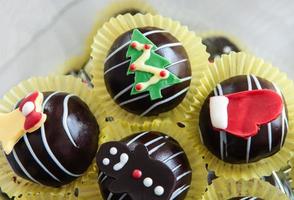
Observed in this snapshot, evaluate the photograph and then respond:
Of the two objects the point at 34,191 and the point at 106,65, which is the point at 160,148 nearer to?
the point at 106,65

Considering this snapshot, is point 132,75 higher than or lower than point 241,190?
higher

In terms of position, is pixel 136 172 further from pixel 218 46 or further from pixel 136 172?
pixel 218 46

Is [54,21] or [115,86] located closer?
[115,86]

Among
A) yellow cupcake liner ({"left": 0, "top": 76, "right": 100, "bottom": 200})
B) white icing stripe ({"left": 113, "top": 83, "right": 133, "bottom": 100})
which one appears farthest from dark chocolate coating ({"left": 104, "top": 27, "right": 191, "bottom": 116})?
yellow cupcake liner ({"left": 0, "top": 76, "right": 100, "bottom": 200})

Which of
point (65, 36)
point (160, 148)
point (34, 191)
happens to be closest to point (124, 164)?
point (160, 148)

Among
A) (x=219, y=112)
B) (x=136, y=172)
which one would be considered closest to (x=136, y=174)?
(x=136, y=172)

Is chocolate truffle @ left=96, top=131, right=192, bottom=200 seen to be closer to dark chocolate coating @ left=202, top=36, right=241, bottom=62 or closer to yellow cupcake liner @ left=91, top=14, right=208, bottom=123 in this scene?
yellow cupcake liner @ left=91, top=14, right=208, bottom=123
